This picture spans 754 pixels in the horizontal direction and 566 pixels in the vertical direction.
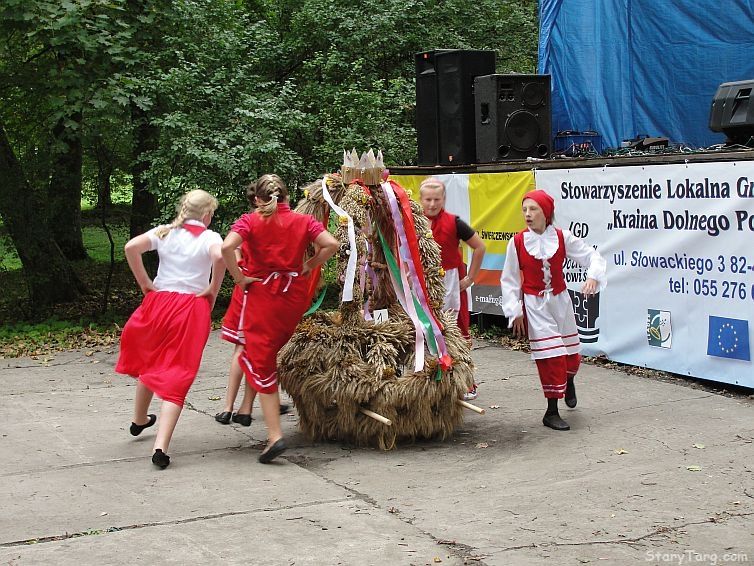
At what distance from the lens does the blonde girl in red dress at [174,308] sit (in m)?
6.54

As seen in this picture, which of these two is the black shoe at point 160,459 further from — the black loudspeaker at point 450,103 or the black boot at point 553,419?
the black loudspeaker at point 450,103

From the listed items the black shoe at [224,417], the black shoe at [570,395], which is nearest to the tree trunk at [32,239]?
the black shoe at [224,417]

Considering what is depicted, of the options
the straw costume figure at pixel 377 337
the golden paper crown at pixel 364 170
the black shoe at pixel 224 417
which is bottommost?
the black shoe at pixel 224 417

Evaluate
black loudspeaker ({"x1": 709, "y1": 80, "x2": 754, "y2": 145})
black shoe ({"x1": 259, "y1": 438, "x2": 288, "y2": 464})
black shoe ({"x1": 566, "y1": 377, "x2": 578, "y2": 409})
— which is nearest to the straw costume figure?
→ black shoe ({"x1": 259, "y1": 438, "x2": 288, "y2": 464})

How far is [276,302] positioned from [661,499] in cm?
268

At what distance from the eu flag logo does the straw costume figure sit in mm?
2579

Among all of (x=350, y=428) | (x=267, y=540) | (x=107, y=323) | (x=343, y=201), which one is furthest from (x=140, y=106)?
(x=267, y=540)

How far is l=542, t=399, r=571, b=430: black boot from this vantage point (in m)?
7.25

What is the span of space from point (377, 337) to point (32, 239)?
7.97 meters

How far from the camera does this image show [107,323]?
13203 millimetres

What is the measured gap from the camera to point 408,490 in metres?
5.87

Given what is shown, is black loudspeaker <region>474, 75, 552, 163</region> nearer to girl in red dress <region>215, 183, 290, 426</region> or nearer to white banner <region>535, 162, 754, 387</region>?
white banner <region>535, 162, 754, 387</region>

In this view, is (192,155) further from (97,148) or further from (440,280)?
(440,280)

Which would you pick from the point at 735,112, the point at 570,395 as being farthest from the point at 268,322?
the point at 735,112
